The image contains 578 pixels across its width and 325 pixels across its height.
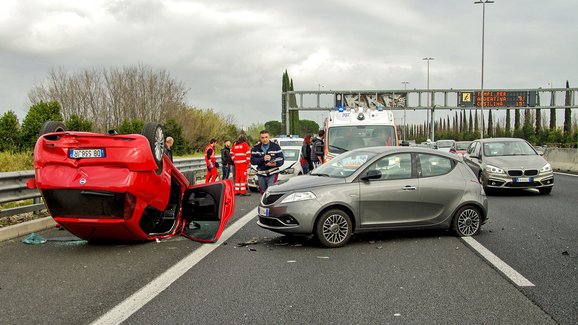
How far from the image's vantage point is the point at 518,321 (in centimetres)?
471

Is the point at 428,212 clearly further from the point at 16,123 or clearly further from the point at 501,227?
the point at 16,123

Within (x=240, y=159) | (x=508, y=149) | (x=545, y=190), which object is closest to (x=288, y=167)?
(x=240, y=159)

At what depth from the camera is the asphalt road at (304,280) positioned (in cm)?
493

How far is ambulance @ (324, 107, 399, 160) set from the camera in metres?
15.2

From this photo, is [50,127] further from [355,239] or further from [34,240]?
[355,239]

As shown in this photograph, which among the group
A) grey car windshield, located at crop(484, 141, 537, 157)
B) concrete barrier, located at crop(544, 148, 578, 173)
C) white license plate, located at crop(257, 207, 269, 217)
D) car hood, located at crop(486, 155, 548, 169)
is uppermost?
grey car windshield, located at crop(484, 141, 537, 157)

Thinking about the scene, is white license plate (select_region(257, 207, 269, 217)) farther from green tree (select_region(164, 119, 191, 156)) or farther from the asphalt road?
green tree (select_region(164, 119, 191, 156))

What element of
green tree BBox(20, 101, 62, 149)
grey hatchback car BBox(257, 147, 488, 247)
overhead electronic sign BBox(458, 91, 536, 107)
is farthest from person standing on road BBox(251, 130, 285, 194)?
overhead electronic sign BBox(458, 91, 536, 107)

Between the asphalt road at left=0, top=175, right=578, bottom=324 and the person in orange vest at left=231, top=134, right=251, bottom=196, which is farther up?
the person in orange vest at left=231, top=134, right=251, bottom=196

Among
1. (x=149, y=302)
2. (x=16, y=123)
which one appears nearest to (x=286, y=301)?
(x=149, y=302)

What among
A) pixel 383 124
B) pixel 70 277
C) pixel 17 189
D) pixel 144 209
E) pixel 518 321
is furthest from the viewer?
pixel 383 124

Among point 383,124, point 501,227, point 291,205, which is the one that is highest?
point 383,124

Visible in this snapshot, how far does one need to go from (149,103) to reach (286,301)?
43.9 metres

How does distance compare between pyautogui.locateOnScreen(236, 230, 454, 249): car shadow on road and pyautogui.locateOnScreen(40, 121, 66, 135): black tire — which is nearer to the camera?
pyautogui.locateOnScreen(40, 121, 66, 135): black tire
